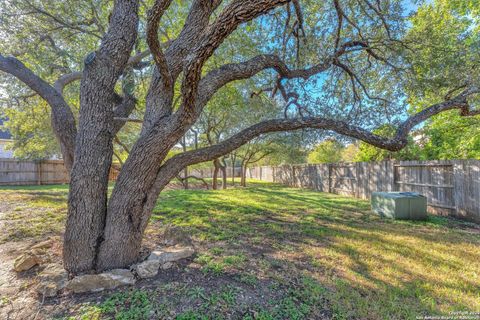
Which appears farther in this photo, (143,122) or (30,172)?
(30,172)

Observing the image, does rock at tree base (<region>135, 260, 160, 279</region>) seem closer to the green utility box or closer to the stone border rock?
the stone border rock

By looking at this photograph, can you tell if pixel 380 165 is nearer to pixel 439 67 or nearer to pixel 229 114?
pixel 439 67

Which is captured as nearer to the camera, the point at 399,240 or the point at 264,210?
the point at 399,240

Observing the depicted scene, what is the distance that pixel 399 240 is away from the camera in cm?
365

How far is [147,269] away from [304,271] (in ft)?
5.78

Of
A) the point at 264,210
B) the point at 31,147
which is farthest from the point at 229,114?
the point at 31,147

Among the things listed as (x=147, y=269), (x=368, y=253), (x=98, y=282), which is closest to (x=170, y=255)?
(x=147, y=269)

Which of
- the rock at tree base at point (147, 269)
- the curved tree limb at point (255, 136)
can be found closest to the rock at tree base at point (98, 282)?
the rock at tree base at point (147, 269)

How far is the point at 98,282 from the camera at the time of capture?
2.03 metres

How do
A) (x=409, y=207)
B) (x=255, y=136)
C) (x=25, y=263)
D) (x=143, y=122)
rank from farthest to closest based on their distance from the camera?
(x=409, y=207) → (x=255, y=136) → (x=143, y=122) → (x=25, y=263)

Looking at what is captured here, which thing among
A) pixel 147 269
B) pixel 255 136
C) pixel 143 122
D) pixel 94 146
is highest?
pixel 143 122

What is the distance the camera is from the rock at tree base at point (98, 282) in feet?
6.50

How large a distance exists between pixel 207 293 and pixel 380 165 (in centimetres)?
772

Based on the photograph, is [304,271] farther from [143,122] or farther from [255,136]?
[143,122]
